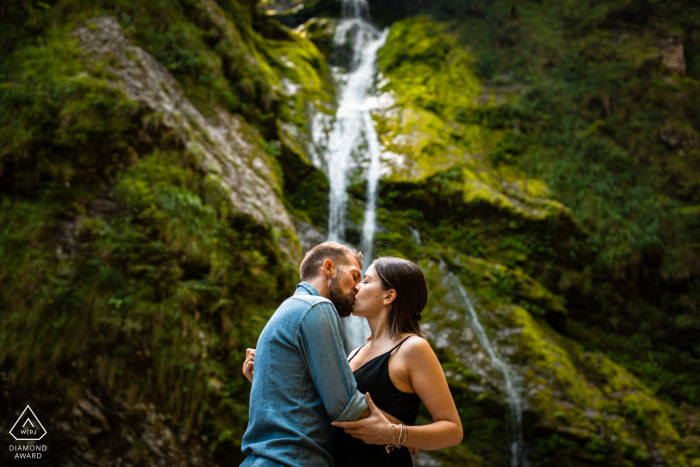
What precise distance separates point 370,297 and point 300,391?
0.62m

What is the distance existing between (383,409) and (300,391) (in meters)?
0.42

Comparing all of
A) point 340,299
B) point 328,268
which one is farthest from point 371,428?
point 328,268

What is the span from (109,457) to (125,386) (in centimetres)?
72

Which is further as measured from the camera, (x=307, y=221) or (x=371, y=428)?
(x=307, y=221)

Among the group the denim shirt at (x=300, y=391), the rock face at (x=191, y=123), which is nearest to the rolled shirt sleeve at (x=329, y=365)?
the denim shirt at (x=300, y=391)

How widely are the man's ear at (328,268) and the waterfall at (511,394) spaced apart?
21.7ft

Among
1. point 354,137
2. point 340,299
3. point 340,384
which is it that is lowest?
point 340,384

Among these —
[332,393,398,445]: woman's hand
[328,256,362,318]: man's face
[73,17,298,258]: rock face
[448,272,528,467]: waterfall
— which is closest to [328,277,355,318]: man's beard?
[328,256,362,318]: man's face

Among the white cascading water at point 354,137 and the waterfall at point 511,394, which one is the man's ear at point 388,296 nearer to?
the white cascading water at point 354,137

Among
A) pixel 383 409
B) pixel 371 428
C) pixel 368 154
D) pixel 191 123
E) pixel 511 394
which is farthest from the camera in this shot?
pixel 368 154

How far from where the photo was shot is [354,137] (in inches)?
482

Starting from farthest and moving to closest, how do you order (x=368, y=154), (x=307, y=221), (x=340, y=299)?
(x=368, y=154)
(x=307, y=221)
(x=340, y=299)

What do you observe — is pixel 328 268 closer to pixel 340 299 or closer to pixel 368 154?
pixel 340 299

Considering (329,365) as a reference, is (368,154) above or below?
above
